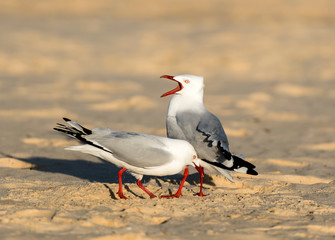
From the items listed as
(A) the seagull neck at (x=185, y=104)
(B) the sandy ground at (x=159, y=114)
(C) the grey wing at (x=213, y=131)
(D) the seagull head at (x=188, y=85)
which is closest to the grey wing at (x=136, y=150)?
(B) the sandy ground at (x=159, y=114)

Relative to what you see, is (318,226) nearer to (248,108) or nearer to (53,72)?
(248,108)

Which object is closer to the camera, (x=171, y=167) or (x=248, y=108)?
(x=171, y=167)

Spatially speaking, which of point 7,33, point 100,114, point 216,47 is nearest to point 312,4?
point 216,47

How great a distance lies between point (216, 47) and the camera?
13258mm

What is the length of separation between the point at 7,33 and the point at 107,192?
991cm

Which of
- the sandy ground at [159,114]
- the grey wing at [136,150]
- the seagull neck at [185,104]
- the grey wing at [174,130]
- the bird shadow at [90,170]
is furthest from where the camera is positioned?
the bird shadow at [90,170]

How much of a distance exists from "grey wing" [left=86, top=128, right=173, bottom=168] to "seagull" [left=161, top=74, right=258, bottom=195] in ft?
1.34

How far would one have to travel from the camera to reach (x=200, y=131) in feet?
16.0

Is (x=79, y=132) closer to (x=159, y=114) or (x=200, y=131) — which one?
(x=200, y=131)

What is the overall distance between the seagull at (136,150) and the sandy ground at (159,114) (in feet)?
0.96

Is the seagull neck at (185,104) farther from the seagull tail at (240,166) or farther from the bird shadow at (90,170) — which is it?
the bird shadow at (90,170)

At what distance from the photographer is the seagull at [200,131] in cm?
471

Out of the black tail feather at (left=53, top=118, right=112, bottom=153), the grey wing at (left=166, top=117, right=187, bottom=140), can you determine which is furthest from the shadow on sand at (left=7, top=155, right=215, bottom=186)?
the black tail feather at (left=53, top=118, right=112, bottom=153)

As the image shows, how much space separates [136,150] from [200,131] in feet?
2.16
